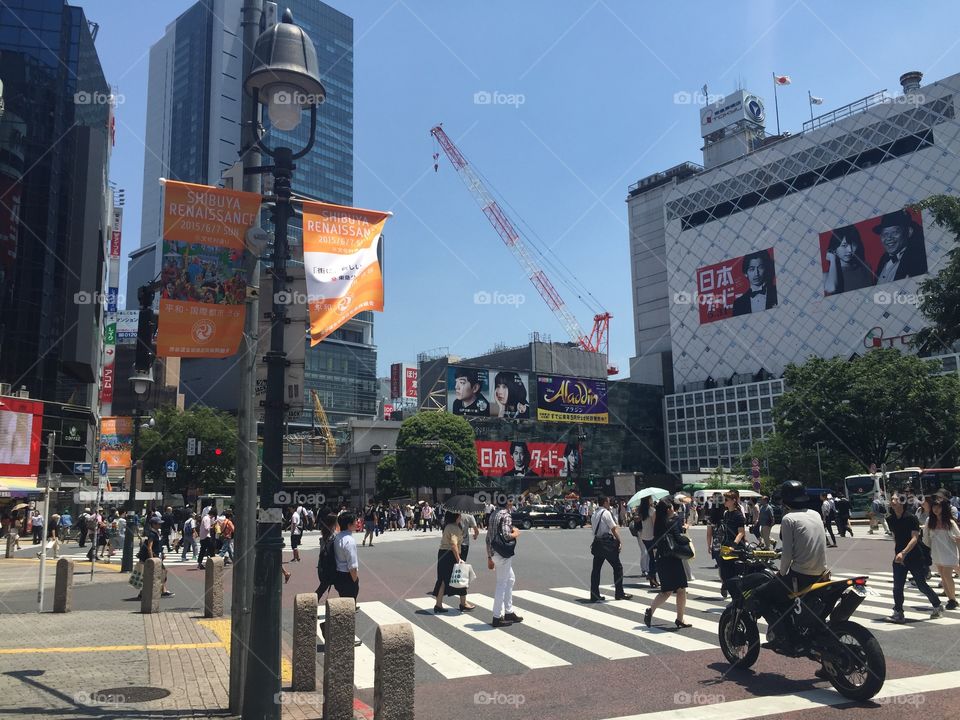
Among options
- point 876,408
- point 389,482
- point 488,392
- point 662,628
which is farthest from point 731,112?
point 662,628

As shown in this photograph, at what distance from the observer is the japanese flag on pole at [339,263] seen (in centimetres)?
744

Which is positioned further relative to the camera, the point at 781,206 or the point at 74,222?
the point at 781,206

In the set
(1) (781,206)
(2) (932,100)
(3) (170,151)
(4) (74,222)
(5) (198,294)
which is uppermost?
(3) (170,151)

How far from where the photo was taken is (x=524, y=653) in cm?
930

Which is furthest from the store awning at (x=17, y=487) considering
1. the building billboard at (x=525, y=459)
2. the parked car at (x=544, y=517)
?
the building billboard at (x=525, y=459)

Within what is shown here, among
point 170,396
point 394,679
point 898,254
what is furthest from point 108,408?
point 394,679

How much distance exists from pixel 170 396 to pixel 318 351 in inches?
1679

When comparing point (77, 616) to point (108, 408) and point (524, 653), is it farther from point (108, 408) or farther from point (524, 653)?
point (108, 408)

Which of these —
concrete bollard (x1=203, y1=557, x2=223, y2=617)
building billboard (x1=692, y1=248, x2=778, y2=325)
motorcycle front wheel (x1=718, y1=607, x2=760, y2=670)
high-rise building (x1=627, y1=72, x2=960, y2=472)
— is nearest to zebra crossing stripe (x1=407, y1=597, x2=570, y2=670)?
motorcycle front wheel (x1=718, y1=607, x2=760, y2=670)

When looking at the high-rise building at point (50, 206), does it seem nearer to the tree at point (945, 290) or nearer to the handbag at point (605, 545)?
the handbag at point (605, 545)

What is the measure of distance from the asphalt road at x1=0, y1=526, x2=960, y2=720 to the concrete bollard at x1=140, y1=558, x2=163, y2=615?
119 cm

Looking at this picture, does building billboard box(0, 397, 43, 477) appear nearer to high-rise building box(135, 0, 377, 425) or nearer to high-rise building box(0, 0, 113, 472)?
high-rise building box(0, 0, 113, 472)

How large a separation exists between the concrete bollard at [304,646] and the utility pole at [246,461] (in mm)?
785

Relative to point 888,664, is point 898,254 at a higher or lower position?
higher
